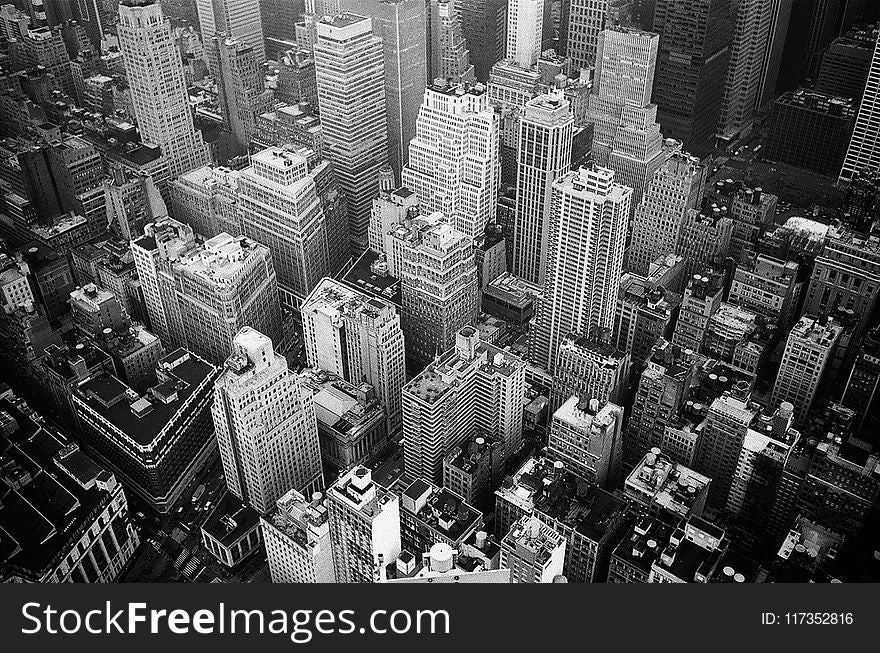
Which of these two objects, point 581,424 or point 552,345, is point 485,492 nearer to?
point 581,424

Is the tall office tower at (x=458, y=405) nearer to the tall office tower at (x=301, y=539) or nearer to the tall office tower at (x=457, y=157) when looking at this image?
the tall office tower at (x=301, y=539)

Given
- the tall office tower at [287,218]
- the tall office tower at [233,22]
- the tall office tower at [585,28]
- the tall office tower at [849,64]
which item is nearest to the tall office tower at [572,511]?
the tall office tower at [287,218]

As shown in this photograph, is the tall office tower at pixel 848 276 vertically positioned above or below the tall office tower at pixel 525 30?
below

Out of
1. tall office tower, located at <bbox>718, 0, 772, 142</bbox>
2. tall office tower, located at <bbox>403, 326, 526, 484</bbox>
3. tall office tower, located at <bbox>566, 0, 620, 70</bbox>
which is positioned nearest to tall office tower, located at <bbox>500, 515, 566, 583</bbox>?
tall office tower, located at <bbox>403, 326, 526, 484</bbox>

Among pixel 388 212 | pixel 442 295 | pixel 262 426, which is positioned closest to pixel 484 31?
pixel 388 212

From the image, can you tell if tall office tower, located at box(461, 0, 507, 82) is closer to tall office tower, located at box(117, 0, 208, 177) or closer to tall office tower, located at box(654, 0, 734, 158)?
tall office tower, located at box(654, 0, 734, 158)
